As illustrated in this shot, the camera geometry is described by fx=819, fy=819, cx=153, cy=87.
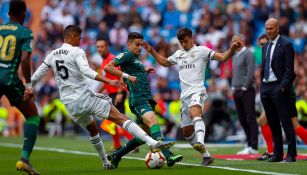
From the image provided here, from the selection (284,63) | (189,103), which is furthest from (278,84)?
(189,103)

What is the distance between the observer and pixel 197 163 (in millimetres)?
13156

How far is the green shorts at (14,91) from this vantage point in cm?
1084

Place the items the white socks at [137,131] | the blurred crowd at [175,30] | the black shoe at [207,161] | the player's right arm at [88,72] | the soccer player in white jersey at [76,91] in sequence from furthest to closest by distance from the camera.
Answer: the blurred crowd at [175,30]
the black shoe at [207,161]
the soccer player in white jersey at [76,91]
the white socks at [137,131]
the player's right arm at [88,72]

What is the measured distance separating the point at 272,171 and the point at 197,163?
6.52ft

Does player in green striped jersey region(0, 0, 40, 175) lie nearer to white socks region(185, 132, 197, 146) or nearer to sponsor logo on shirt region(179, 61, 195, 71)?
sponsor logo on shirt region(179, 61, 195, 71)

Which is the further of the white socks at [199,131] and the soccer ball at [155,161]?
the white socks at [199,131]

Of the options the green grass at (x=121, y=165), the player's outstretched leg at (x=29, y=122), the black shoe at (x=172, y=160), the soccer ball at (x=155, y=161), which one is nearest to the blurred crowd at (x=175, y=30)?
the green grass at (x=121, y=165)

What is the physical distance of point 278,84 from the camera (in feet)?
43.7

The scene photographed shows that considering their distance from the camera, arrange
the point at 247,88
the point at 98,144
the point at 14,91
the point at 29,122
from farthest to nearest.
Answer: the point at 247,88, the point at 98,144, the point at 29,122, the point at 14,91

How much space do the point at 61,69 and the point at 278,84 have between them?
359cm

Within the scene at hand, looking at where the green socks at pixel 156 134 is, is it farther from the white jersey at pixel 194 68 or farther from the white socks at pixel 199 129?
the white jersey at pixel 194 68

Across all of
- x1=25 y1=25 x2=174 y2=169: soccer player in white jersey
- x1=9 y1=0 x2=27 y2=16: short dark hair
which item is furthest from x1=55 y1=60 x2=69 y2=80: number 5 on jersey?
x1=9 y1=0 x2=27 y2=16: short dark hair

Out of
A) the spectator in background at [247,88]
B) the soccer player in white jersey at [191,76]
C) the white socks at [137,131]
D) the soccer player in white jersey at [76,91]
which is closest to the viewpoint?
the white socks at [137,131]

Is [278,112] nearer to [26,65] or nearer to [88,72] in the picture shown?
[88,72]
